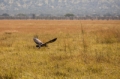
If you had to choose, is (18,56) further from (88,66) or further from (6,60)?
(88,66)

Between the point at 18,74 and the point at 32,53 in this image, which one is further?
the point at 32,53

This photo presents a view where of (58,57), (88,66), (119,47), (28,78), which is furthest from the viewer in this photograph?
(119,47)

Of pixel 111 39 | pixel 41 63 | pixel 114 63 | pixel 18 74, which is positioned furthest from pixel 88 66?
pixel 111 39

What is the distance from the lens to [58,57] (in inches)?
549

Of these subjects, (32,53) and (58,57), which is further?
(32,53)

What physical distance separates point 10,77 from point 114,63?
17.9 feet

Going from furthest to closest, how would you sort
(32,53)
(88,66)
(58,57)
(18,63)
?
(32,53)
(58,57)
(18,63)
(88,66)

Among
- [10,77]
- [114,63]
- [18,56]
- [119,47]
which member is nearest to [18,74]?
[10,77]

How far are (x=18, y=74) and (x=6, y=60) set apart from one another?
3.12 meters

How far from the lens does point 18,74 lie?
10.5 m

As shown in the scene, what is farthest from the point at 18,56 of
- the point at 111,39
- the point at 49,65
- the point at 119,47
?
the point at 111,39

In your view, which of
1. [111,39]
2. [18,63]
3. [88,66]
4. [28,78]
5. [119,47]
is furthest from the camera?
[111,39]

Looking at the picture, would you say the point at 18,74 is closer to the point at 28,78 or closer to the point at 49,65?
the point at 28,78

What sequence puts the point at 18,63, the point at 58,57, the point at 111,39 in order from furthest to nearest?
the point at 111,39 < the point at 58,57 < the point at 18,63
